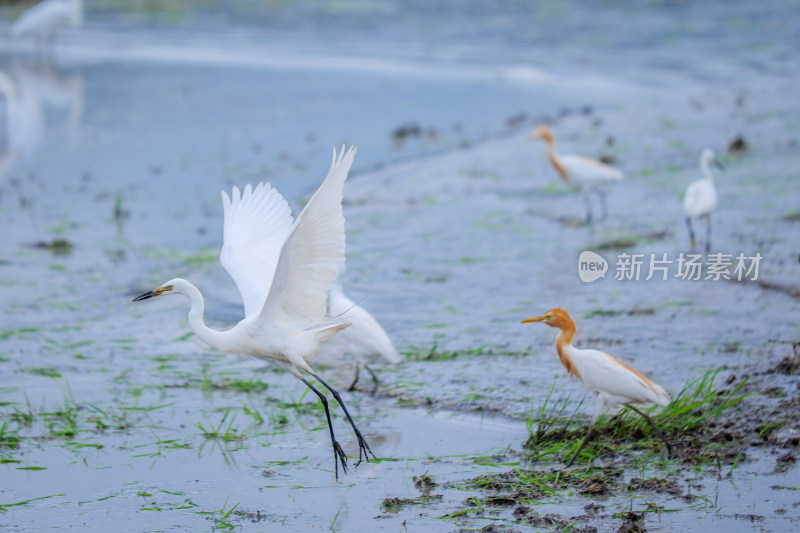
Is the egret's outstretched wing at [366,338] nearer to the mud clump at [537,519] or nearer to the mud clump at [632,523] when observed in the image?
the mud clump at [537,519]

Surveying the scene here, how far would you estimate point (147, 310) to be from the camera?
7.66 meters

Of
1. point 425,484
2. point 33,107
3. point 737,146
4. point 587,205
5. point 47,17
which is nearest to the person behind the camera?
point 425,484

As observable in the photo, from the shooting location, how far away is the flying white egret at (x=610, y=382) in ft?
16.0

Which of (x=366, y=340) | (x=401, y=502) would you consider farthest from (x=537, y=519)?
(x=366, y=340)

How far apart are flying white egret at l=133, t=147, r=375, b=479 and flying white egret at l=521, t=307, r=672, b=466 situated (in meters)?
1.10

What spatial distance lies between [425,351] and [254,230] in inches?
62.0

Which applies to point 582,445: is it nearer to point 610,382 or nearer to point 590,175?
point 610,382

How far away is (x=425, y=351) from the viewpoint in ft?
21.6

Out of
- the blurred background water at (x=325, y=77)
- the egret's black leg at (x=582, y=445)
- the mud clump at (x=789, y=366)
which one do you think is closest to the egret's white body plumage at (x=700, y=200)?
the mud clump at (x=789, y=366)

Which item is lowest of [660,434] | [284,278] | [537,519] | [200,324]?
[537,519]

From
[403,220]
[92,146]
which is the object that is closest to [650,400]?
[403,220]

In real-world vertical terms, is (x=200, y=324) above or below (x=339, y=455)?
above

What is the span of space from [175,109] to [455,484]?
11.7m

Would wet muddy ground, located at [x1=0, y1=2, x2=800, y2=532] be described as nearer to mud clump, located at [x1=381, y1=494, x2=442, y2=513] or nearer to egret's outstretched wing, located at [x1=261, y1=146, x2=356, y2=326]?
mud clump, located at [x1=381, y1=494, x2=442, y2=513]
